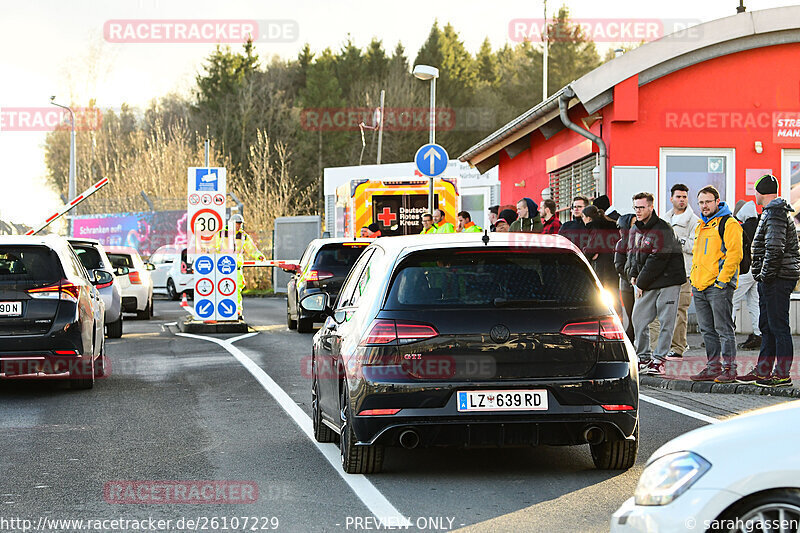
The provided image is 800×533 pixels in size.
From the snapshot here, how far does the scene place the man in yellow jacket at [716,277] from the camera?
1151 cm

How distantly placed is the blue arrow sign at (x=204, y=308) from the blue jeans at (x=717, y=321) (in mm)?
10652

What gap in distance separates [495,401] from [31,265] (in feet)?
21.6

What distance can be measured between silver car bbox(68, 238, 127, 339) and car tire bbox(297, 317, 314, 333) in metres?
2.95

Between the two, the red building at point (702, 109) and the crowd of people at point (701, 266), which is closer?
the crowd of people at point (701, 266)

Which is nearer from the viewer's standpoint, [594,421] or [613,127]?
[594,421]

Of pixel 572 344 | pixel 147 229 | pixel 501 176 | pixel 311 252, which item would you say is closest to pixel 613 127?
pixel 311 252

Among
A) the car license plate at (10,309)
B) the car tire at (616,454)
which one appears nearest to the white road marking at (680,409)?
the car tire at (616,454)

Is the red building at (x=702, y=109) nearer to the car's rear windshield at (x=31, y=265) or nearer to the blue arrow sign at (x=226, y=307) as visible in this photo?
the blue arrow sign at (x=226, y=307)

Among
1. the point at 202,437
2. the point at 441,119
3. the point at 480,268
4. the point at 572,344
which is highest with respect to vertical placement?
the point at 441,119

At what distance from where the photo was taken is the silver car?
62.8 feet

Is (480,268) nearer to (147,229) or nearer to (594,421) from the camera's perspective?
(594,421)

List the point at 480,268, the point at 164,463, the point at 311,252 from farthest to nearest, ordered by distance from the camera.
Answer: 1. the point at 311,252
2. the point at 164,463
3. the point at 480,268

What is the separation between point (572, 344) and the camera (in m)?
7.05

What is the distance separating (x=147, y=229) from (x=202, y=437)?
41.8 m
